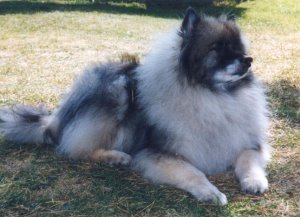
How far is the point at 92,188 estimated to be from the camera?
3100mm

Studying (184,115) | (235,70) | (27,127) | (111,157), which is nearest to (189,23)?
(235,70)

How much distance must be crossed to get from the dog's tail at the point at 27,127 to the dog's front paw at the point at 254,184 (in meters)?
1.63

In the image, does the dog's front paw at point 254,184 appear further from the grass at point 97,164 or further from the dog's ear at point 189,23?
the dog's ear at point 189,23

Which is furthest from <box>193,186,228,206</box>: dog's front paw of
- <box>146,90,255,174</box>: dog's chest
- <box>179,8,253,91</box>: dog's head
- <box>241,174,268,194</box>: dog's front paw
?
<box>179,8,253,91</box>: dog's head

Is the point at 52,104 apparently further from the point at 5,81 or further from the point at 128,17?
the point at 128,17

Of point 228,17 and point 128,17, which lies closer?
point 228,17

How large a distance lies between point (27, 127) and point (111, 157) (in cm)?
84

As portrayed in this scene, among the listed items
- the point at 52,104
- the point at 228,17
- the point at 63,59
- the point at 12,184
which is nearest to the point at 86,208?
the point at 12,184

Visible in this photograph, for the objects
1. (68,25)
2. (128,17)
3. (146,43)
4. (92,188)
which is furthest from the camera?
(128,17)

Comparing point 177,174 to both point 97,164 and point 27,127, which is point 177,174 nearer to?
point 97,164

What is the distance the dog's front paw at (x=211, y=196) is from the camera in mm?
2816

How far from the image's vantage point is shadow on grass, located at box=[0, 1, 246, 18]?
13.4m

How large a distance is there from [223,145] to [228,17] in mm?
936

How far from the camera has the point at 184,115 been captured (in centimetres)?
319
